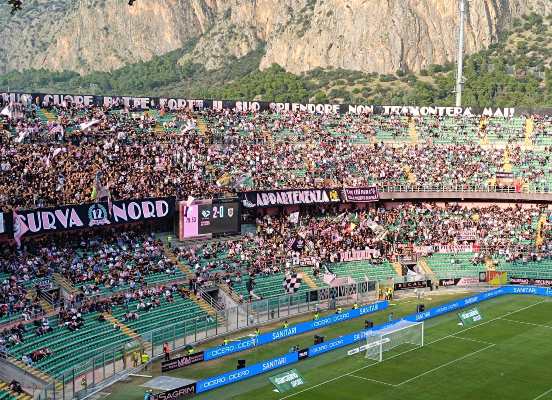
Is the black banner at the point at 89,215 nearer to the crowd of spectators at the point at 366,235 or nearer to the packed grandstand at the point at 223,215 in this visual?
the packed grandstand at the point at 223,215

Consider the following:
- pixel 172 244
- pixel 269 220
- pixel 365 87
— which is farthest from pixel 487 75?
pixel 172 244

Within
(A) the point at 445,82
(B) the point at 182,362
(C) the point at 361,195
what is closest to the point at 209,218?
(C) the point at 361,195

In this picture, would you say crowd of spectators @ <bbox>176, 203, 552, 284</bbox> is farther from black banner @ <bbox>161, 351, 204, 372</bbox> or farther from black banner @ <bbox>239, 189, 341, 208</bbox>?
black banner @ <bbox>161, 351, 204, 372</bbox>

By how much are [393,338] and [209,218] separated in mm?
20075

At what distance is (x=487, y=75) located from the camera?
15662 cm

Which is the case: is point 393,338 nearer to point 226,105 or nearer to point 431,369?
point 431,369

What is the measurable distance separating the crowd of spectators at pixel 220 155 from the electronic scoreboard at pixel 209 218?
165cm

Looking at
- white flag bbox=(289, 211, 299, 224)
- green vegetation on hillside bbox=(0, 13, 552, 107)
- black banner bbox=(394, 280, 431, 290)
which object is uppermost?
green vegetation on hillside bbox=(0, 13, 552, 107)

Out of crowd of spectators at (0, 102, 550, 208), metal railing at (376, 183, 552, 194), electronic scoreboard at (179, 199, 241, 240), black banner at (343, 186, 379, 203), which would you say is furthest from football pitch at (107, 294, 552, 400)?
metal railing at (376, 183, 552, 194)

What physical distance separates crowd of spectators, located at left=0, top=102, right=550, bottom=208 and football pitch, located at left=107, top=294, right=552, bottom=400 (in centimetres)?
1837

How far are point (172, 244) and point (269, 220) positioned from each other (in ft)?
37.0

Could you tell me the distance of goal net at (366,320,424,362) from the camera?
5128cm

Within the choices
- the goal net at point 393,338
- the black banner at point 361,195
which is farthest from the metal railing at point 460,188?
the goal net at point 393,338

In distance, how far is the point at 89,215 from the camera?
57.8 metres
